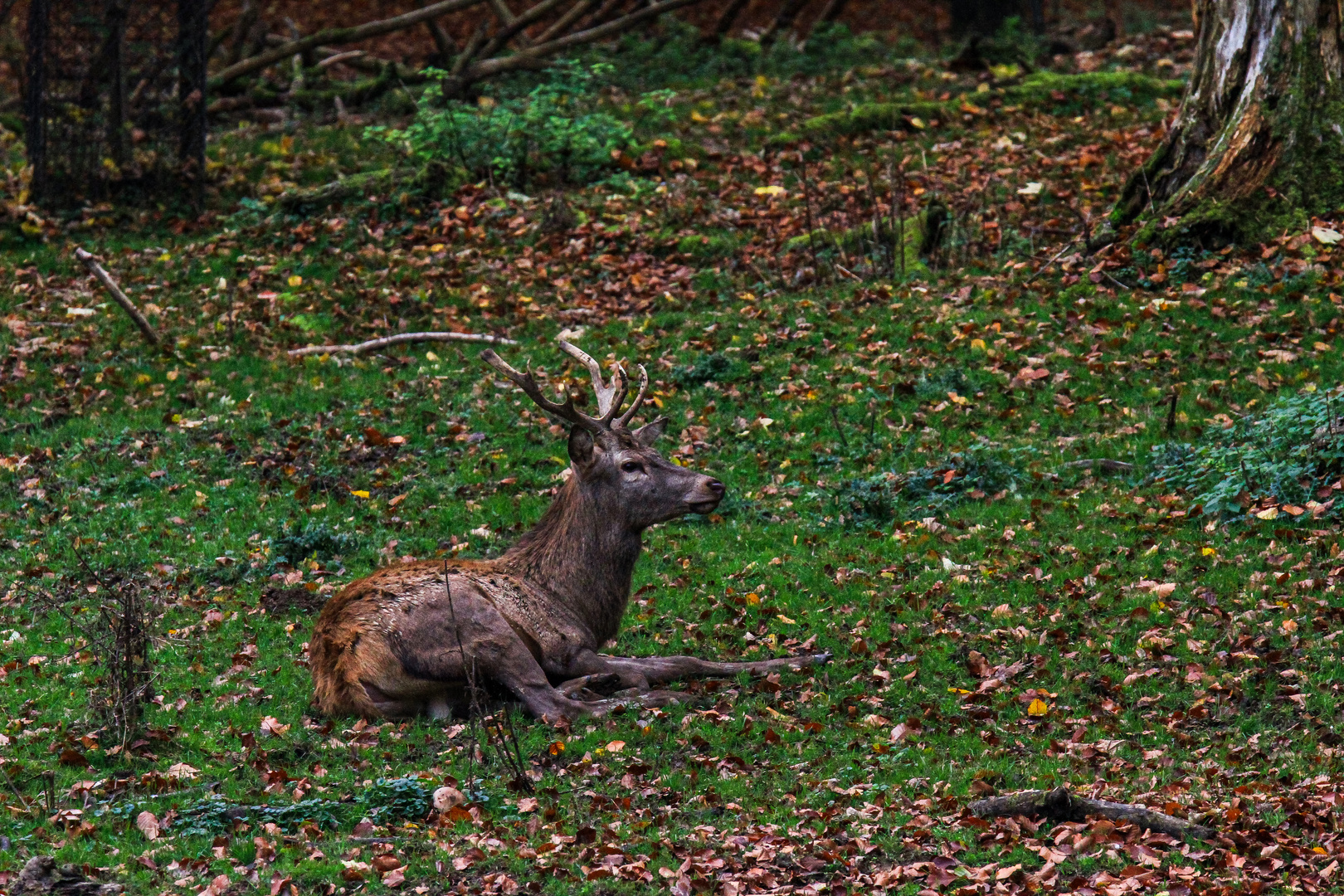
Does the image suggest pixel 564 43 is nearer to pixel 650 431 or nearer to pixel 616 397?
pixel 650 431

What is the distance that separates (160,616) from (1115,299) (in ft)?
31.1

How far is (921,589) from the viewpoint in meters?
10.4

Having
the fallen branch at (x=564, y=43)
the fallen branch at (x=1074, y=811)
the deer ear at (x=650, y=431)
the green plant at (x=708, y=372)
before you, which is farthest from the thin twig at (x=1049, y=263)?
the fallen branch at (x=564, y=43)

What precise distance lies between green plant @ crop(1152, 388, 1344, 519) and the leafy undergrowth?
5 centimetres

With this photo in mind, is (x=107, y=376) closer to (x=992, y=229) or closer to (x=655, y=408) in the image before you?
(x=655, y=408)

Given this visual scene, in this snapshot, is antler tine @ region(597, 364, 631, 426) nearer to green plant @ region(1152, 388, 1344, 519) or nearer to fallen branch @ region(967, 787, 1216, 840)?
fallen branch @ region(967, 787, 1216, 840)

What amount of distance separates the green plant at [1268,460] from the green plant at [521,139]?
10.4 meters

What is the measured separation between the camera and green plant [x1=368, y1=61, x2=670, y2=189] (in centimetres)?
1980

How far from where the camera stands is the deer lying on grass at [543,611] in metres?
8.75

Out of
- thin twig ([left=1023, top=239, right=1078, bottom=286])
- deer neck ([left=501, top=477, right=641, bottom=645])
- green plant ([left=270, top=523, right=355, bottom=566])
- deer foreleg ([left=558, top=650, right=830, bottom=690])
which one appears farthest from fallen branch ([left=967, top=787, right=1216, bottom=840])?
thin twig ([left=1023, top=239, right=1078, bottom=286])

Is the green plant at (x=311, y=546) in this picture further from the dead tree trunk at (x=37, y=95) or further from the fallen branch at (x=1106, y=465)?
the dead tree trunk at (x=37, y=95)

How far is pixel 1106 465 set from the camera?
12.1m

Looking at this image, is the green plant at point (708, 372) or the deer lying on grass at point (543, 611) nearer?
the deer lying on grass at point (543, 611)

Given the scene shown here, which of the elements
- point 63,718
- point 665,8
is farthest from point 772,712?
point 665,8
